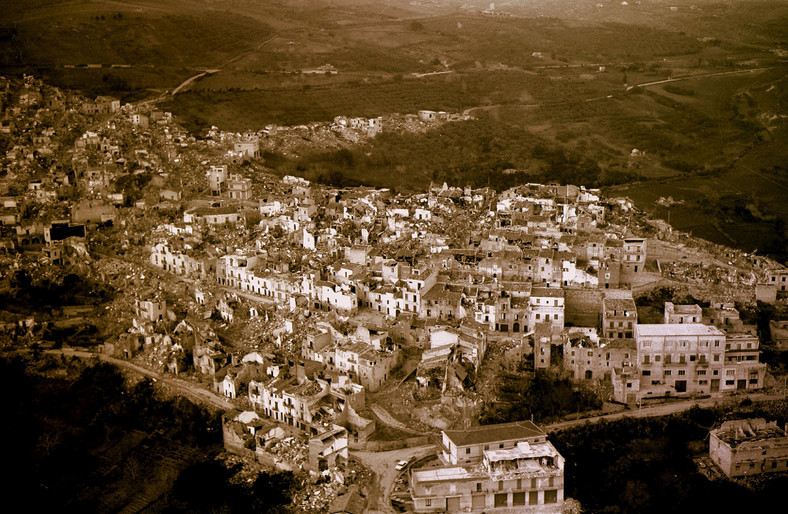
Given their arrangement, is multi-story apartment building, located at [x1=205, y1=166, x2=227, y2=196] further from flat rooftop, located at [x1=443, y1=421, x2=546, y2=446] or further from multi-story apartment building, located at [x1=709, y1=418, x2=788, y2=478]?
multi-story apartment building, located at [x1=709, y1=418, x2=788, y2=478]

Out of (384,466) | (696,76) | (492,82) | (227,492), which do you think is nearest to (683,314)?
(384,466)

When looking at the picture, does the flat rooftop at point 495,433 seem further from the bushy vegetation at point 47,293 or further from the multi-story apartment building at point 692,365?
the bushy vegetation at point 47,293

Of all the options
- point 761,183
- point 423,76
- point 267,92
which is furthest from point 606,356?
point 423,76

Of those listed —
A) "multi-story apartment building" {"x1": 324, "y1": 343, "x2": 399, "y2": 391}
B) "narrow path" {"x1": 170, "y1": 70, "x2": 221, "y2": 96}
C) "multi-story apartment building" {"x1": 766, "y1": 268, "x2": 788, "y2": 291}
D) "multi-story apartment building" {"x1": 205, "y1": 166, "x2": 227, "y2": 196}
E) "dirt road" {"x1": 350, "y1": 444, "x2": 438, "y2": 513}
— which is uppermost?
"narrow path" {"x1": 170, "y1": 70, "x2": 221, "y2": 96}

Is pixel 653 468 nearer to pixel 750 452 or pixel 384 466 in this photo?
pixel 750 452

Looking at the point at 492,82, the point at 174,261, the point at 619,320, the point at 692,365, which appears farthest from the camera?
the point at 492,82

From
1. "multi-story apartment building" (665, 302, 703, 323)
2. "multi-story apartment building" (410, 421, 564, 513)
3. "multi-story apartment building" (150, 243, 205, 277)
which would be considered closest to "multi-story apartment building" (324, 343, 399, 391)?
"multi-story apartment building" (410, 421, 564, 513)

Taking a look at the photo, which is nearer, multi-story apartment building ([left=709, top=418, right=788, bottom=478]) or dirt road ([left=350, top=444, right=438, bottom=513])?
dirt road ([left=350, top=444, right=438, bottom=513])
